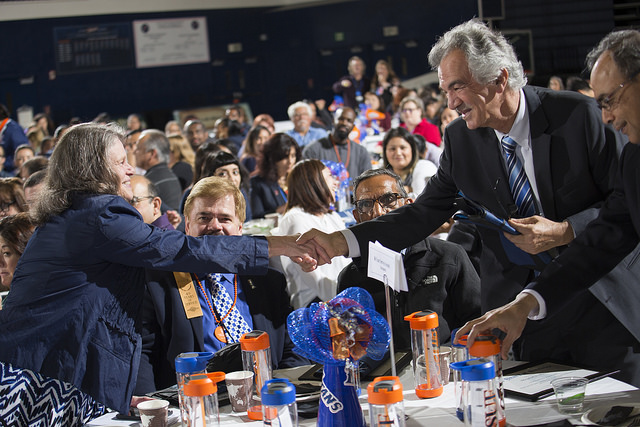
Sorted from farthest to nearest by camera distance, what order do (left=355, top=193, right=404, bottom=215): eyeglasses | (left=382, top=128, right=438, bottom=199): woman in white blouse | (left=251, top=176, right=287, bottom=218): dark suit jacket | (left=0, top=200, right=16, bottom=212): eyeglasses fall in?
(left=251, top=176, right=287, bottom=218): dark suit jacket, (left=382, top=128, right=438, bottom=199): woman in white blouse, (left=0, top=200, right=16, bottom=212): eyeglasses, (left=355, top=193, right=404, bottom=215): eyeglasses

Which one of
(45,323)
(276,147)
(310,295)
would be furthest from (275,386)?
(276,147)

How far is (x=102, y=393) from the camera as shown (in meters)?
2.21

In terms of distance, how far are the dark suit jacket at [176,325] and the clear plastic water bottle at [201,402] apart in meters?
0.83

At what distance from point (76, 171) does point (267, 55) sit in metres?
17.5

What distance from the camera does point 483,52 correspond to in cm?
234

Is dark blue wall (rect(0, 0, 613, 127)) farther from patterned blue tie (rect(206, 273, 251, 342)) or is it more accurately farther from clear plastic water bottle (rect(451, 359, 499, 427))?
clear plastic water bottle (rect(451, 359, 499, 427))

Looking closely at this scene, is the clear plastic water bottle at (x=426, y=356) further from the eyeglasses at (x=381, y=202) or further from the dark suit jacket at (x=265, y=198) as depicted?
the dark suit jacket at (x=265, y=198)

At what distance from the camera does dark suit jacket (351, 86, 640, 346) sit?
90.7 inches

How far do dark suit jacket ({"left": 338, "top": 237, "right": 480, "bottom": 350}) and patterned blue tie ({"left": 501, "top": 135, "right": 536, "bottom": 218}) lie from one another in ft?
1.63

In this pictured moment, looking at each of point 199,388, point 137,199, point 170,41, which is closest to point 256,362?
point 199,388

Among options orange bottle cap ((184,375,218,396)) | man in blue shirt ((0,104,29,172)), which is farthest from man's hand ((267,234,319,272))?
man in blue shirt ((0,104,29,172))

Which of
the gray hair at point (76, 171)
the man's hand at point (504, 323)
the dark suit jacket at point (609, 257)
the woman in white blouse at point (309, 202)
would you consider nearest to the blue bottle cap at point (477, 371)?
the man's hand at point (504, 323)

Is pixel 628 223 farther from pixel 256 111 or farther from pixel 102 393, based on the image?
pixel 256 111

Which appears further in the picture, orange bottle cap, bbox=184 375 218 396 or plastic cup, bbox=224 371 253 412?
plastic cup, bbox=224 371 253 412
